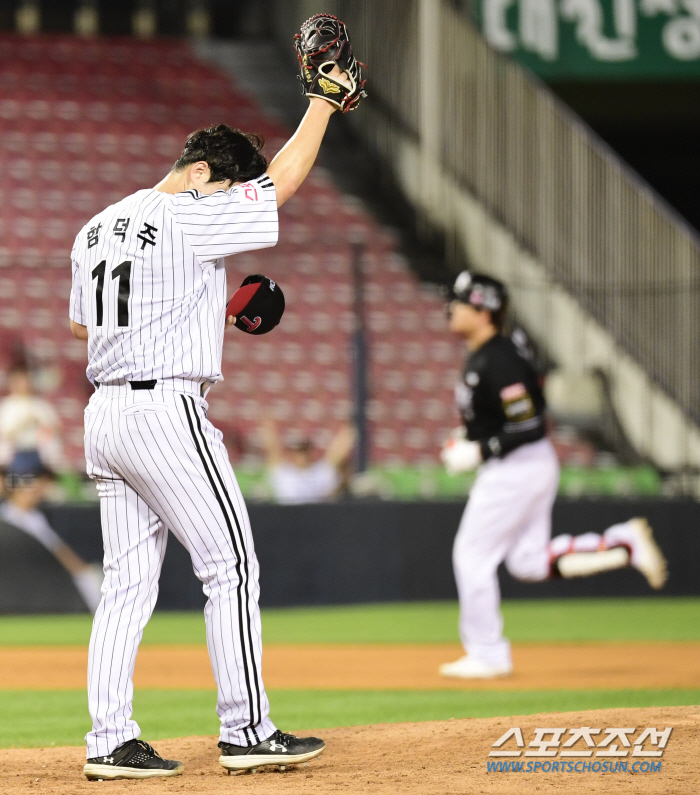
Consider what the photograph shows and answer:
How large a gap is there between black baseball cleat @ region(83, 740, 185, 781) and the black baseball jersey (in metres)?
3.29

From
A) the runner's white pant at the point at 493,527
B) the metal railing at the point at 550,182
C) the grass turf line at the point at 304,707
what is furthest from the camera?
the metal railing at the point at 550,182

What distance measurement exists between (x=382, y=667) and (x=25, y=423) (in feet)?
14.3

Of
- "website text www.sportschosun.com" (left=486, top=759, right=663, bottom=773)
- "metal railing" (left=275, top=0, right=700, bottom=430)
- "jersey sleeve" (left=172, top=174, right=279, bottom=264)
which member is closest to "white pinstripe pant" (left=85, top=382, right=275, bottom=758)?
"jersey sleeve" (left=172, top=174, right=279, bottom=264)

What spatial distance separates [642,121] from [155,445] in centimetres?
1657

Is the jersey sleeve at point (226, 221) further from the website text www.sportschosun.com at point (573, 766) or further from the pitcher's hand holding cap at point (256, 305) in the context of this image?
the website text www.sportschosun.com at point (573, 766)

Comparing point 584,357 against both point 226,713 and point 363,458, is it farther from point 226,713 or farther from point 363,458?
point 226,713

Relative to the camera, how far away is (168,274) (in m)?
4.11

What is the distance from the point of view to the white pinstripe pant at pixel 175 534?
4098 millimetres

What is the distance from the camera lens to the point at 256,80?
61.3 ft

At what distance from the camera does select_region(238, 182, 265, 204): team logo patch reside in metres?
4.11

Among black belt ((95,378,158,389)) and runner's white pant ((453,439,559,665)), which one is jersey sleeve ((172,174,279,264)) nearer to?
black belt ((95,378,158,389))

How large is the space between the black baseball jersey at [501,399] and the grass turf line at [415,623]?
2437 mm
